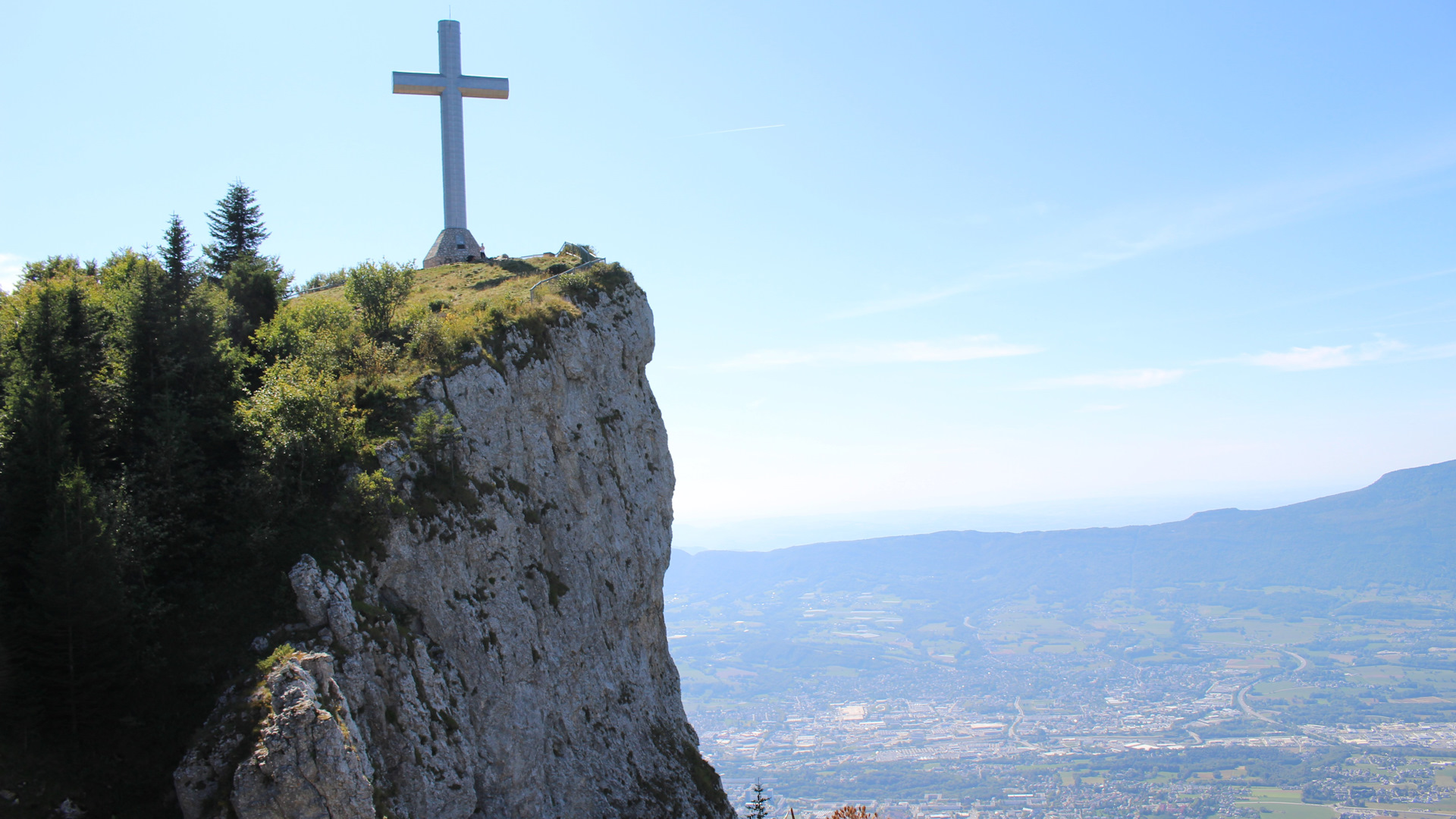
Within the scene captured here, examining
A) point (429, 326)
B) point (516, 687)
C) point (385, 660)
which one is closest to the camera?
point (385, 660)

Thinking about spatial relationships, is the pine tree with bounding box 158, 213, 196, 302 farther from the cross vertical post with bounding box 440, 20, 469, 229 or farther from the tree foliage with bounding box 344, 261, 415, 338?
the cross vertical post with bounding box 440, 20, 469, 229

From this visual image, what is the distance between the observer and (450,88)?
45188 mm

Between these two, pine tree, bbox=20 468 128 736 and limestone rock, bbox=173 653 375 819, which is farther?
pine tree, bbox=20 468 128 736

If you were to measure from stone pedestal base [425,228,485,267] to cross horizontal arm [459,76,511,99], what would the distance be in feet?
25.7

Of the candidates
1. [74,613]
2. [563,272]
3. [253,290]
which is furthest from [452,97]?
[74,613]

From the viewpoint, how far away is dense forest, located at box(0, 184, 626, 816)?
17.0 metres

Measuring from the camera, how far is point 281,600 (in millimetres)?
19359

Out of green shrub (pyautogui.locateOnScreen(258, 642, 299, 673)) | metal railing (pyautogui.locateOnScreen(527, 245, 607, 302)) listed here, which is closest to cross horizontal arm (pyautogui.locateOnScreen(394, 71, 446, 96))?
metal railing (pyautogui.locateOnScreen(527, 245, 607, 302))

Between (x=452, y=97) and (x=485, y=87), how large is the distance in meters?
2.09

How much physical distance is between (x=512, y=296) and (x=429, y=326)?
20.5 feet

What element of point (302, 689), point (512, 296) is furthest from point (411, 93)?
point (302, 689)

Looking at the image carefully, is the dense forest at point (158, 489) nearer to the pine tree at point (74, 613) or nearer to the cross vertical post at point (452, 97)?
the pine tree at point (74, 613)

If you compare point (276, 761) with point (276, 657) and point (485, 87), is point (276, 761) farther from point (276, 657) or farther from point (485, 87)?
point (485, 87)

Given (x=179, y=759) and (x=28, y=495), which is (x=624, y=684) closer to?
(x=179, y=759)
